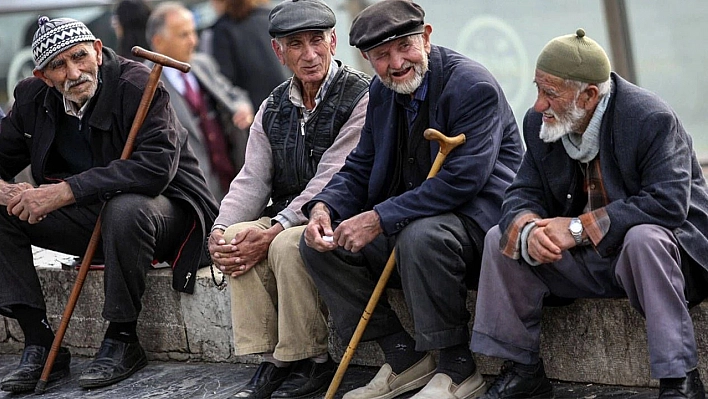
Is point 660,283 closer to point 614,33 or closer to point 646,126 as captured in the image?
point 646,126

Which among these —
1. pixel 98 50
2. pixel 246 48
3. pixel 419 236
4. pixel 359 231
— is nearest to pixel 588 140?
pixel 419 236

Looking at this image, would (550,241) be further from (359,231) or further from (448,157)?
(359,231)

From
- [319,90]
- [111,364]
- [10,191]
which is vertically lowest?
[111,364]

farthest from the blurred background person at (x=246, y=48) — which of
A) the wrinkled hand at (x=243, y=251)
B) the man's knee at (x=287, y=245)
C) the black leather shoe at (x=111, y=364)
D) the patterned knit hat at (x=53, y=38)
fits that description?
the man's knee at (x=287, y=245)

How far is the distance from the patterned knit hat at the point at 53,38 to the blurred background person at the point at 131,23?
2.03 m

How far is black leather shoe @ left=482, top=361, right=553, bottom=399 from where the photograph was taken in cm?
429

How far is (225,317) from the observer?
543 cm

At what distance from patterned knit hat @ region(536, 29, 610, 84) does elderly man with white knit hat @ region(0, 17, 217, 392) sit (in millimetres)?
1969

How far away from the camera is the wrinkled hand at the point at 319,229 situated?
14.9ft

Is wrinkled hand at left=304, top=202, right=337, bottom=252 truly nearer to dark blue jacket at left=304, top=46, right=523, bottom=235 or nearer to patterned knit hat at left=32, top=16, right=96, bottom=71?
dark blue jacket at left=304, top=46, right=523, bottom=235

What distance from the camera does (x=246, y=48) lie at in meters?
7.56

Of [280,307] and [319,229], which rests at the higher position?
[319,229]

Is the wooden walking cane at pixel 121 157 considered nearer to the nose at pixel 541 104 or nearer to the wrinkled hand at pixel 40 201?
the wrinkled hand at pixel 40 201

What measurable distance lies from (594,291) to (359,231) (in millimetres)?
895
